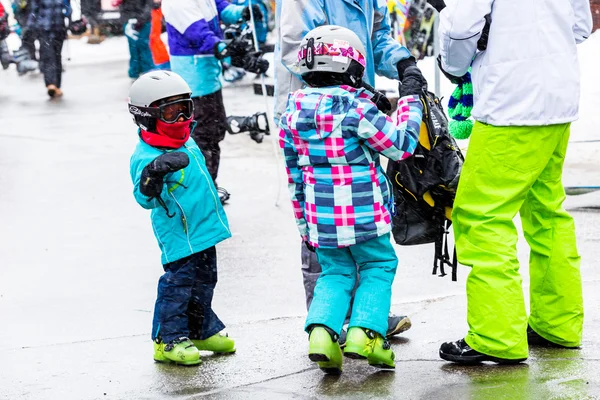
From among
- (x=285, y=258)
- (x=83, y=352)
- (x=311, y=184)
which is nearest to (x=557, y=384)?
(x=311, y=184)

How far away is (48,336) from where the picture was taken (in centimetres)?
594

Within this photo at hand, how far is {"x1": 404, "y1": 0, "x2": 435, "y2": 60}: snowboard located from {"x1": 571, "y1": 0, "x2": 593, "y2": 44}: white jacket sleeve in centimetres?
1254

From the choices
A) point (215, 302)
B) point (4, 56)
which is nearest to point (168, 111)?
point (215, 302)

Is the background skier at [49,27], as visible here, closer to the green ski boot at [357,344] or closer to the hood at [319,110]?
the hood at [319,110]

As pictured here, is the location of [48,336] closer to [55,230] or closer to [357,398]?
[357,398]

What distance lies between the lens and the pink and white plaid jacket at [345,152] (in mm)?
4680

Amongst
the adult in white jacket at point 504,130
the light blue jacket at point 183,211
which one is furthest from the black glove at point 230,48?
the adult in white jacket at point 504,130

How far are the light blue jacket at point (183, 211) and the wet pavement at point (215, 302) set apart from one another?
1.92 ft

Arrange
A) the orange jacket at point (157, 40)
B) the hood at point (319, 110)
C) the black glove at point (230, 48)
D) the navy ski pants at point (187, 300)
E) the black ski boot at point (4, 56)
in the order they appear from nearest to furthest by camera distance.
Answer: the hood at point (319, 110)
the navy ski pants at point (187, 300)
the black glove at point (230, 48)
the orange jacket at point (157, 40)
the black ski boot at point (4, 56)

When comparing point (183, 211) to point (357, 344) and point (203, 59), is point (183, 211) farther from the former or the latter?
point (203, 59)

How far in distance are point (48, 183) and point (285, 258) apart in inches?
139

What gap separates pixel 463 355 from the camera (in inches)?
190

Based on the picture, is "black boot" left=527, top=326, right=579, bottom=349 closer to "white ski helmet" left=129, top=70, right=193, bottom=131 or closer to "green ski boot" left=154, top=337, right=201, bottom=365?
"green ski boot" left=154, top=337, right=201, bottom=365

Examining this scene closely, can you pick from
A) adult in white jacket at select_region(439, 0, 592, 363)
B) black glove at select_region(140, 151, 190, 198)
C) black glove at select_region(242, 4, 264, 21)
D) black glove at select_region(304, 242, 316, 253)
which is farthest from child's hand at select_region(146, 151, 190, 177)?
black glove at select_region(242, 4, 264, 21)
